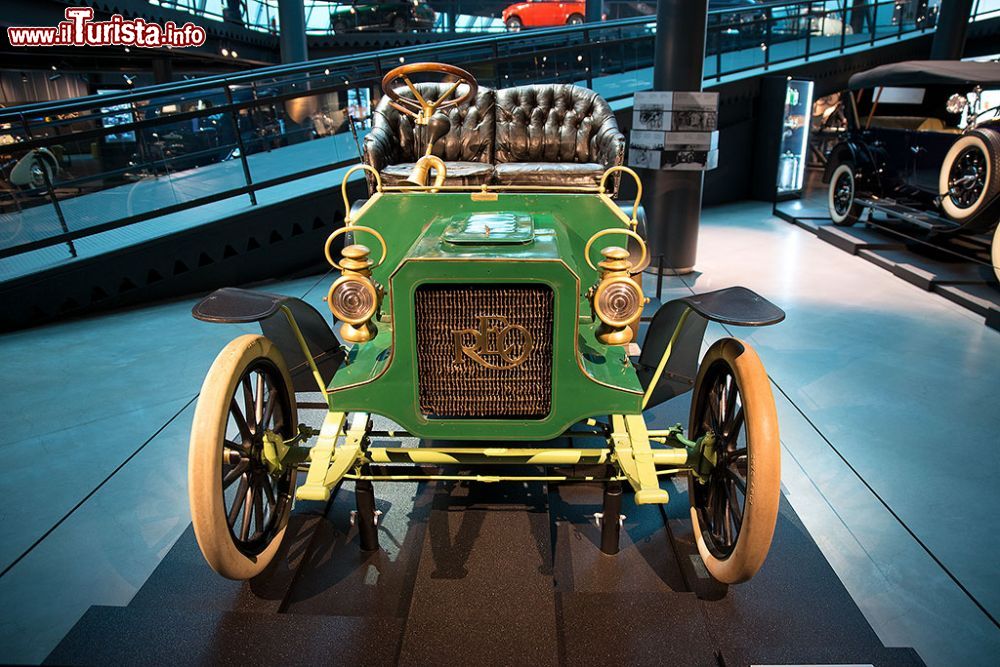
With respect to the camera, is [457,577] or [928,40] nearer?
[457,577]

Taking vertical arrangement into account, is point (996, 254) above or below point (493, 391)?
below

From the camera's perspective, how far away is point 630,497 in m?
2.86

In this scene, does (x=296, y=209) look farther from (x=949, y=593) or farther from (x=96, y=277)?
(x=949, y=593)

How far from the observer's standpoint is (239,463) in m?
2.19

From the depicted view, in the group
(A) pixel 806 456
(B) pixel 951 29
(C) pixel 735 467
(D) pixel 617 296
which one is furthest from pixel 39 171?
(B) pixel 951 29

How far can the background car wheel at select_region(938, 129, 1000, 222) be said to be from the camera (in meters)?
5.66

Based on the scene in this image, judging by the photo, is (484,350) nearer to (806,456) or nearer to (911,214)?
(806,456)

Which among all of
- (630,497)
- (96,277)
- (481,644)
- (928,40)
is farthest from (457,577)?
(928,40)

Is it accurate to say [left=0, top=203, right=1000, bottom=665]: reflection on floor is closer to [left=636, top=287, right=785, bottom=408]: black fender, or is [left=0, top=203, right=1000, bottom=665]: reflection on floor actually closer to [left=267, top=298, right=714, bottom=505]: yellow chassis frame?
[left=267, top=298, right=714, bottom=505]: yellow chassis frame

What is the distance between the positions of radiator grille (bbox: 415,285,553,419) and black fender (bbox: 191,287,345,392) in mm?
608

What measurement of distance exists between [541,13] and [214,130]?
39.7 feet


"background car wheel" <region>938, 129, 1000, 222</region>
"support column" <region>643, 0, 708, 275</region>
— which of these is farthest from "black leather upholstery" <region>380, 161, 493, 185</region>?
"background car wheel" <region>938, 129, 1000, 222</region>

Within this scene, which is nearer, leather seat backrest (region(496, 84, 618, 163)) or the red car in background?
leather seat backrest (region(496, 84, 618, 163))

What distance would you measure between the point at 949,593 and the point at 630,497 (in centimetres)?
119
